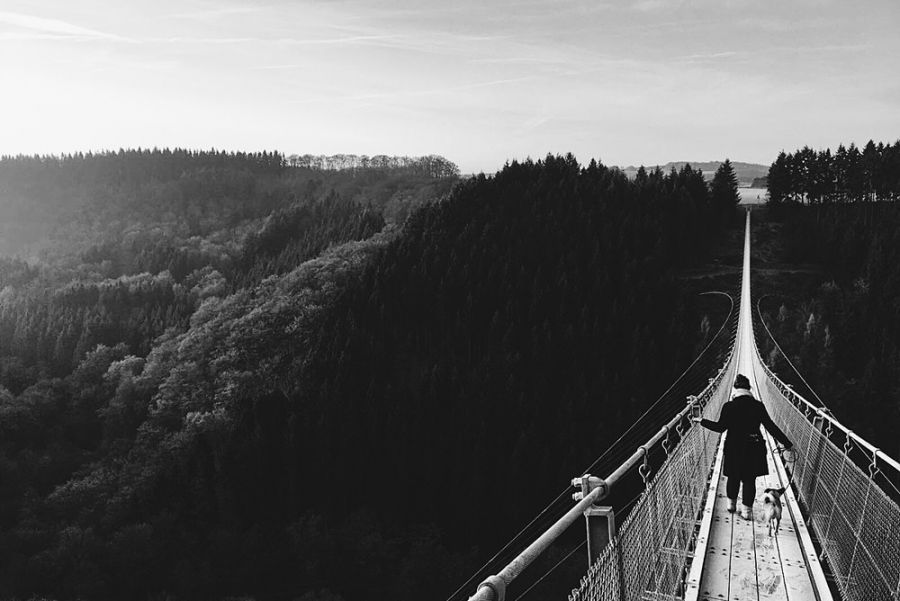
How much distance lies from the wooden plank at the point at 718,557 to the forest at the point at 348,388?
1439 inches

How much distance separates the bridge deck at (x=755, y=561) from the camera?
4125 millimetres

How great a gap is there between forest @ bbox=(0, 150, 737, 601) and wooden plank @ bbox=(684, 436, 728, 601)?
35989 mm

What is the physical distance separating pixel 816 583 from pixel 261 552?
44.8m

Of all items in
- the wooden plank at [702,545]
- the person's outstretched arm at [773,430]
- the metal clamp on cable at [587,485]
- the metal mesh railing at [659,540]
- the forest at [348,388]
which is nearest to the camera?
the metal mesh railing at [659,540]

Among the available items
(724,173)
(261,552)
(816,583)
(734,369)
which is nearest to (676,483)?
(816,583)

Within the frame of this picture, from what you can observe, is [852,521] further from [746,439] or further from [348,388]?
[348,388]

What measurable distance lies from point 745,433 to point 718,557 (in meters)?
1.19

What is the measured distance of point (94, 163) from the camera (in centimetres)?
13325

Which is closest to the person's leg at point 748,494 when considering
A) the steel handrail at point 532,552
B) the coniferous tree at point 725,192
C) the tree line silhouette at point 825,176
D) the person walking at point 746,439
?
the person walking at point 746,439

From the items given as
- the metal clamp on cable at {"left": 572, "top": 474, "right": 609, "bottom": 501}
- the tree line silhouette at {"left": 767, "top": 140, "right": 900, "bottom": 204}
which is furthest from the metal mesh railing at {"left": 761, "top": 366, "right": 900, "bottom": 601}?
the tree line silhouette at {"left": 767, "top": 140, "right": 900, "bottom": 204}

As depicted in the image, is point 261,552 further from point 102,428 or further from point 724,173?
point 724,173

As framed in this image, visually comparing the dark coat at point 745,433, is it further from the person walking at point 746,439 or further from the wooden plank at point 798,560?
the wooden plank at point 798,560

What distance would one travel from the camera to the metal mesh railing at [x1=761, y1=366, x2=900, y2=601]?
4191 mm

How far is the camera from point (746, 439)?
5.44 meters
